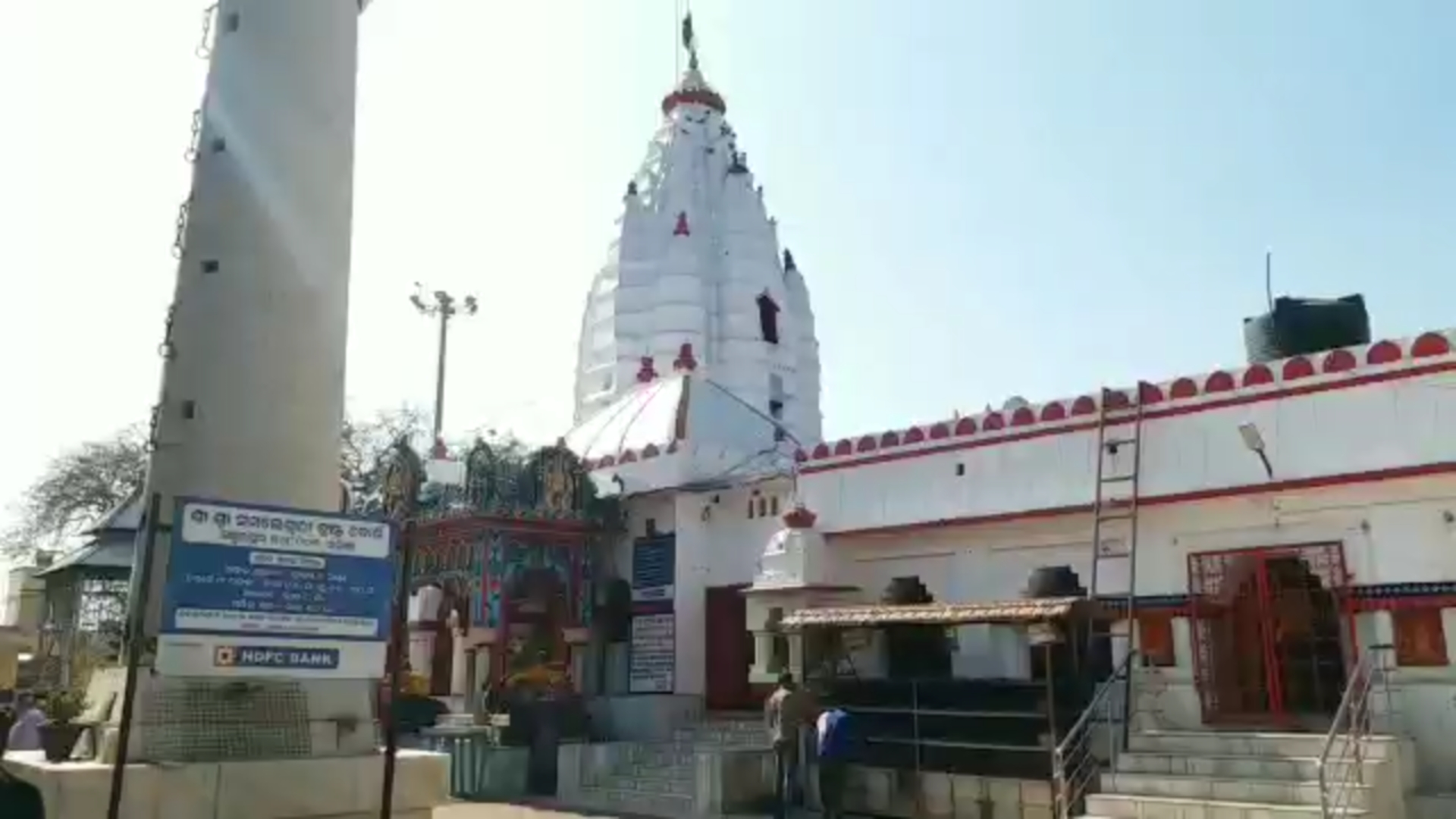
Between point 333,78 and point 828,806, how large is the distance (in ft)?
28.2

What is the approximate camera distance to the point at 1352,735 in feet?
33.0

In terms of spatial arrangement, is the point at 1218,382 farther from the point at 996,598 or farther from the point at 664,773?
the point at 664,773

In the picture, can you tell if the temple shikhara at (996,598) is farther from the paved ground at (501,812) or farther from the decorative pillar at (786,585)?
the paved ground at (501,812)

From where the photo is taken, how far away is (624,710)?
60.2 ft

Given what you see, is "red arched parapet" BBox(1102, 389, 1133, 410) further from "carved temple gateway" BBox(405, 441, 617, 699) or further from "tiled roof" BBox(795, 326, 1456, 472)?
"carved temple gateway" BBox(405, 441, 617, 699)

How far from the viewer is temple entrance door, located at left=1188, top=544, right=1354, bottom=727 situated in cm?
1205

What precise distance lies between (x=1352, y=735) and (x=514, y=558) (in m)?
12.4

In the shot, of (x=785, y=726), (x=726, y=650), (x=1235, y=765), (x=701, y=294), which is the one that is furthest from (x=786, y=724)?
(x=701, y=294)

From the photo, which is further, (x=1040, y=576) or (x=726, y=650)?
(x=726, y=650)

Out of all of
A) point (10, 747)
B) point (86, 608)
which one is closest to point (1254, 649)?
point (10, 747)

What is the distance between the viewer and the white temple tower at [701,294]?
34.6 m

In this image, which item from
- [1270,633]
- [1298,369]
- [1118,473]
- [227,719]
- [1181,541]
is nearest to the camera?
[227,719]

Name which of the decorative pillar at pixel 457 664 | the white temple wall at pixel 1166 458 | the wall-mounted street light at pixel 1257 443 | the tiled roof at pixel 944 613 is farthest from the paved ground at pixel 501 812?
the wall-mounted street light at pixel 1257 443

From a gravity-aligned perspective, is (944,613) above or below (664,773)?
above
